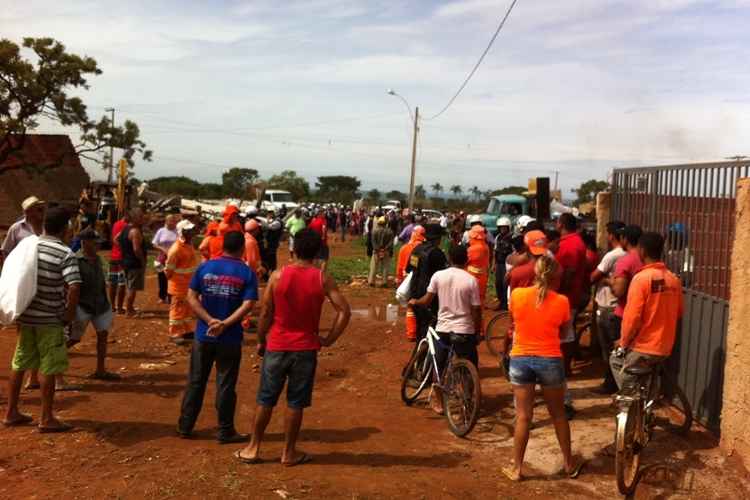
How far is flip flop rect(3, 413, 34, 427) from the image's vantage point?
5.71 metres

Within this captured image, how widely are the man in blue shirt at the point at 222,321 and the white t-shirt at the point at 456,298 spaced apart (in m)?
1.77

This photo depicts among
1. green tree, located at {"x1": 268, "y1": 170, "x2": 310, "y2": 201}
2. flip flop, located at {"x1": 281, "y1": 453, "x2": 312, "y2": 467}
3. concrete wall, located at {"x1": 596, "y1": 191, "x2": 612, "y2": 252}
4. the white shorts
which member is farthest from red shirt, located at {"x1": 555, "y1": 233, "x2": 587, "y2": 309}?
green tree, located at {"x1": 268, "y1": 170, "x2": 310, "y2": 201}

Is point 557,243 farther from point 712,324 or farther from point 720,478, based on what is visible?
point 720,478

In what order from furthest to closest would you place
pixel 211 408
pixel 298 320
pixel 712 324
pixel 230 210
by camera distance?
pixel 230 210
pixel 211 408
pixel 712 324
pixel 298 320

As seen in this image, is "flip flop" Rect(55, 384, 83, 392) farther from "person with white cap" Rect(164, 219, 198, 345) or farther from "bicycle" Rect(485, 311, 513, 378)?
"bicycle" Rect(485, 311, 513, 378)

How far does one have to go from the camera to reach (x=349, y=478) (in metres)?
4.95

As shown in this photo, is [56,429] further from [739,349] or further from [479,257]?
[479,257]

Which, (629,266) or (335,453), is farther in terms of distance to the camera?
(629,266)

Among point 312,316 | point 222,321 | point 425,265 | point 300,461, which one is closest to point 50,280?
point 222,321

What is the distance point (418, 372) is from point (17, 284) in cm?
387

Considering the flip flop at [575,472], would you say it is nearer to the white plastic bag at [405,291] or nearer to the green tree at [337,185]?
the white plastic bag at [405,291]

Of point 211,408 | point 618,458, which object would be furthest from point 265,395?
point 618,458

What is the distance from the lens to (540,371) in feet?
15.9

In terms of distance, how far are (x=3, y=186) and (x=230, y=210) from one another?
29274 mm
